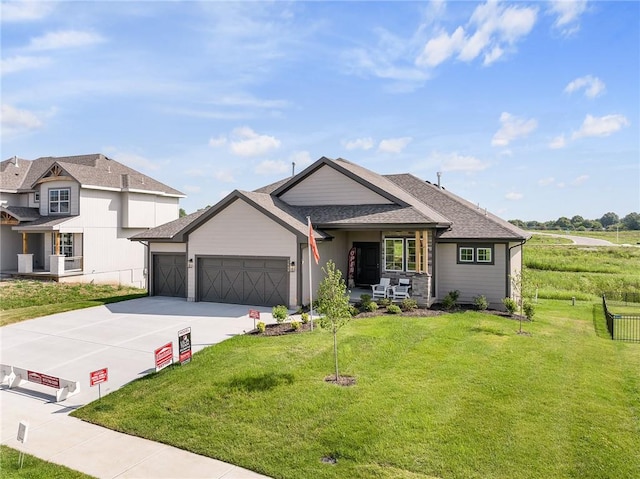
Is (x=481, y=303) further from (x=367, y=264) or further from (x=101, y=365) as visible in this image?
(x=101, y=365)

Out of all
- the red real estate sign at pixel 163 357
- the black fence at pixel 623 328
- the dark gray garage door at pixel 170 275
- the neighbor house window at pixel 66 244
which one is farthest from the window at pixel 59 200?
the black fence at pixel 623 328

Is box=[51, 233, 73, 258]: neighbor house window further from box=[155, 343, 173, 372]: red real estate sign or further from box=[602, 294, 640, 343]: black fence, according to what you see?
box=[602, 294, 640, 343]: black fence

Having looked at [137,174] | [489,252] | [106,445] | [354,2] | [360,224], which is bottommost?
[106,445]

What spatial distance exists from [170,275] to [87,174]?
41.8 feet

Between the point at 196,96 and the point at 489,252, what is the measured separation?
50.3 ft

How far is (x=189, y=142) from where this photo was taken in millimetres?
24797

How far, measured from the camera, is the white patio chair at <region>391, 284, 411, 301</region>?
17.8 metres

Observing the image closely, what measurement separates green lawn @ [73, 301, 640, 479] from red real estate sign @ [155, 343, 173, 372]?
0.23 metres

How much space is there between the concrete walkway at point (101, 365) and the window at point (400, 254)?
6.02 metres

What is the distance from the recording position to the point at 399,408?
800 cm

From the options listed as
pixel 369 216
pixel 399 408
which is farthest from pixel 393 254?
pixel 399 408

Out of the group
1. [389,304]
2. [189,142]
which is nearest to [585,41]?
[389,304]

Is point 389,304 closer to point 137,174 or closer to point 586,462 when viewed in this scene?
point 586,462

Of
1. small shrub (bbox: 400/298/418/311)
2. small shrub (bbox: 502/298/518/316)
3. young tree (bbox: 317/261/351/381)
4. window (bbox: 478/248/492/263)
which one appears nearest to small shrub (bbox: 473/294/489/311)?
small shrub (bbox: 502/298/518/316)
